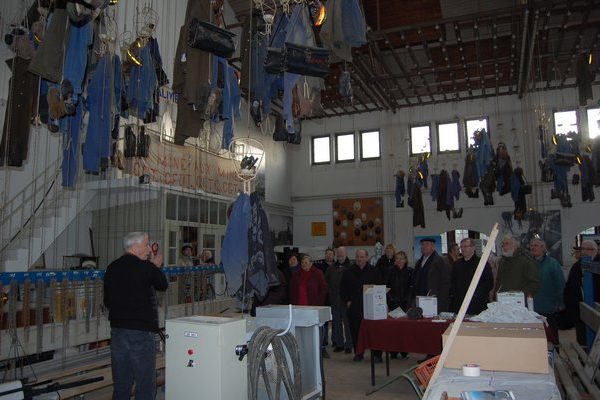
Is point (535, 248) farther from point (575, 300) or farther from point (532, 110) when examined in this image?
point (532, 110)

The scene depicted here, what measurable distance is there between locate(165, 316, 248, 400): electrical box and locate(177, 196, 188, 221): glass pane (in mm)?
8047

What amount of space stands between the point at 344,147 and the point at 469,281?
12.7 metres

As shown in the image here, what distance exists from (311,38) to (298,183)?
13.4m

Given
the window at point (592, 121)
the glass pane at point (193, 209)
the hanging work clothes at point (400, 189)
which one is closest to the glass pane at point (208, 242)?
the glass pane at point (193, 209)

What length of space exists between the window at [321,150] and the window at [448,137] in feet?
12.8

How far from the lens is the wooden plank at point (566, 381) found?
385 cm

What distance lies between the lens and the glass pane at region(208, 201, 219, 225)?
1219 cm

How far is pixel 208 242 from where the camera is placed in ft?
40.1

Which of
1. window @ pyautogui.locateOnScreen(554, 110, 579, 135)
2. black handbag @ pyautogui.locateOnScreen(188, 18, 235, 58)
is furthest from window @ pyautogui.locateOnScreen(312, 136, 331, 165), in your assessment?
black handbag @ pyautogui.locateOnScreen(188, 18, 235, 58)

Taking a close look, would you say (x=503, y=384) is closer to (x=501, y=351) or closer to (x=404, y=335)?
(x=501, y=351)

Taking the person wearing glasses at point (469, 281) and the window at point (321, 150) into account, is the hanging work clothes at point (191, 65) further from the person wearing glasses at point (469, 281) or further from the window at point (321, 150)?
the window at point (321, 150)

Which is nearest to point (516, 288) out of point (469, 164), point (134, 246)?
point (134, 246)

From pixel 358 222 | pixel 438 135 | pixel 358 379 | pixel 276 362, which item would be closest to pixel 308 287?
pixel 358 379

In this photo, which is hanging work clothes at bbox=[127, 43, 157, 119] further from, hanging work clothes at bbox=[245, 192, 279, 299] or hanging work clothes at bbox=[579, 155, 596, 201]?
hanging work clothes at bbox=[579, 155, 596, 201]
